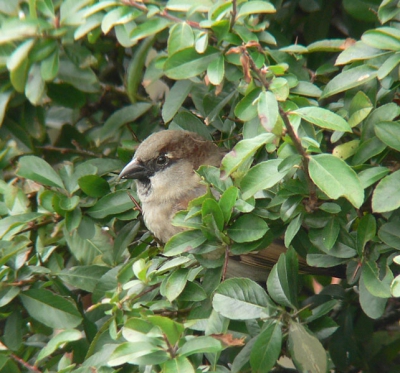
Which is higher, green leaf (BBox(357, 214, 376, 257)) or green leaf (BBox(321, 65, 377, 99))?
green leaf (BBox(321, 65, 377, 99))

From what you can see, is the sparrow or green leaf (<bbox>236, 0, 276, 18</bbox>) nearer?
green leaf (<bbox>236, 0, 276, 18</bbox>)

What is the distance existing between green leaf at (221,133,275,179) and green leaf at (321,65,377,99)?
0.48 meters

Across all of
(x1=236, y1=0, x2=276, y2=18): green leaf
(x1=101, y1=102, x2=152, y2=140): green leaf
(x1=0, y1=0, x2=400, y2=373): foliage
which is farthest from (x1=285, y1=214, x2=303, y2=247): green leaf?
(x1=101, y1=102, x2=152, y2=140): green leaf

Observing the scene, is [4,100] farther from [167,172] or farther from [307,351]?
[307,351]

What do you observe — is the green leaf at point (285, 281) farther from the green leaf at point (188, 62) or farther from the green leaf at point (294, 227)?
the green leaf at point (188, 62)

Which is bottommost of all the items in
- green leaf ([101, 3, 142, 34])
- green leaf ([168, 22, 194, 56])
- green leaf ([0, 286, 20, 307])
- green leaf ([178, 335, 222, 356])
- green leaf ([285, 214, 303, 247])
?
green leaf ([0, 286, 20, 307])

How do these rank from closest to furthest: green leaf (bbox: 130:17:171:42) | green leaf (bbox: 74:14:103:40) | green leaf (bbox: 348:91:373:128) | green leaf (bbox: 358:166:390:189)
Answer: green leaf (bbox: 358:166:390:189) → green leaf (bbox: 348:91:373:128) → green leaf (bbox: 130:17:171:42) → green leaf (bbox: 74:14:103:40)

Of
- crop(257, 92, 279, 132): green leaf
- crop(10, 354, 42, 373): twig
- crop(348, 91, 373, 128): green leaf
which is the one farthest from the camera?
crop(10, 354, 42, 373): twig

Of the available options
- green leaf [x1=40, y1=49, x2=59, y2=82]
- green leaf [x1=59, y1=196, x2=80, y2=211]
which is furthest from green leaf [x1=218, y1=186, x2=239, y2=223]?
green leaf [x1=40, y1=49, x2=59, y2=82]

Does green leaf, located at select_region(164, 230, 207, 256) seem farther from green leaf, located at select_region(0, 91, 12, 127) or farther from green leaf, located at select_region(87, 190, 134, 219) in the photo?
green leaf, located at select_region(0, 91, 12, 127)

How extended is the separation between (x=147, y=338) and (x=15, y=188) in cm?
106

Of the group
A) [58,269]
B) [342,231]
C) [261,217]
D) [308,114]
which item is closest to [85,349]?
[58,269]

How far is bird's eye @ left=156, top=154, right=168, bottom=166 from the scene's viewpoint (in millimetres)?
2943

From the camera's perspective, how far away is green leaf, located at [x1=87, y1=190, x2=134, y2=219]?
2475 mm
